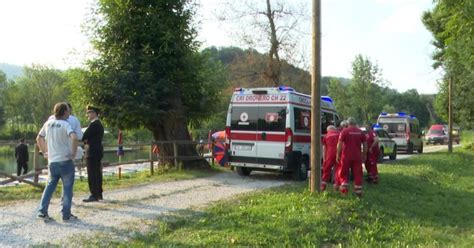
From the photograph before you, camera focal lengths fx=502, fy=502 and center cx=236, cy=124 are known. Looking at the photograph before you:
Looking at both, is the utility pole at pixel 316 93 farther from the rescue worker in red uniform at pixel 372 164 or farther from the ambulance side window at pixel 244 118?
the rescue worker in red uniform at pixel 372 164

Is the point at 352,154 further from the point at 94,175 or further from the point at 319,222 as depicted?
the point at 94,175

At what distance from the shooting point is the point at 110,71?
15039mm

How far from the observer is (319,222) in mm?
8117

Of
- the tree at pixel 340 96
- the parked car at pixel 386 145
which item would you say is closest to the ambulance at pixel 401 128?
the parked car at pixel 386 145

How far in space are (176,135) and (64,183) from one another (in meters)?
8.45

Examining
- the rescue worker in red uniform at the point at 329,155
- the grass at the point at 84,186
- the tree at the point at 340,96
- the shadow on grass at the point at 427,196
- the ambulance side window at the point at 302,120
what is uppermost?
the tree at the point at 340,96

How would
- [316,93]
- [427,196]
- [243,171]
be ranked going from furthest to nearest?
1. [243,171]
2. [427,196]
3. [316,93]

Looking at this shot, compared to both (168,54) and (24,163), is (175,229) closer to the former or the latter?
(168,54)

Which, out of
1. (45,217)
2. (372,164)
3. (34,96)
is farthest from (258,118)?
(34,96)

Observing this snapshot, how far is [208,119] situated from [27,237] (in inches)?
432

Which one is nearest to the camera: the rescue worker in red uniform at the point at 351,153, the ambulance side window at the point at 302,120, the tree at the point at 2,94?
the rescue worker in red uniform at the point at 351,153

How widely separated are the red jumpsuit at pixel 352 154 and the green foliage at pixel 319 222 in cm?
46

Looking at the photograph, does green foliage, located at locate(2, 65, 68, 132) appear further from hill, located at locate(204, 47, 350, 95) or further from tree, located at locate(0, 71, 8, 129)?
hill, located at locate(204, 47, 350, 95)

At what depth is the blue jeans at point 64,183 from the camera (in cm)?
790
